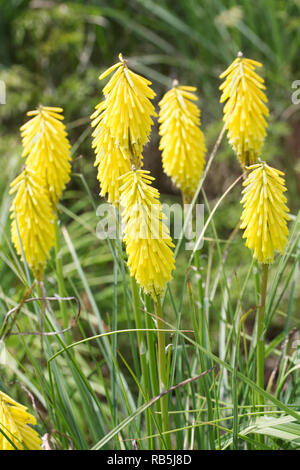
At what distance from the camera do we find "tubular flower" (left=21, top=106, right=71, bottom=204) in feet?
5.65

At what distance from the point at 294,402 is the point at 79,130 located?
3.12 meters

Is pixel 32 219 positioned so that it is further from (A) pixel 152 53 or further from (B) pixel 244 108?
(A) pixel 152 53

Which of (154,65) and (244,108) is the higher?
(154,65)

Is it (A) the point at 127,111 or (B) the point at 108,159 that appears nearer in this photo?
(A) the point at 127,111

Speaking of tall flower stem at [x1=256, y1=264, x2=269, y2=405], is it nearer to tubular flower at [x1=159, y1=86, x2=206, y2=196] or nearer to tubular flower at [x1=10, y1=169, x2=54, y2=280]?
tubular flower at [x1=159, y1=86, x2=206, y2=196]

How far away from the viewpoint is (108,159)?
58.8 inches

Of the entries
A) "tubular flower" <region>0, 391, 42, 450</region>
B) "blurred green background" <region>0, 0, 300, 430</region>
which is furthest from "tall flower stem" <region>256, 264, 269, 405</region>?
"blurred green background" <region>0, 0, 300, 430</region>

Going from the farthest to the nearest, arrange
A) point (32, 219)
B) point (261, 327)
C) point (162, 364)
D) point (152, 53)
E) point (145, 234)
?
1. point (152, 53)
2. point (32, 219)
3. point (261, 327)
4. point (162, 364)
5. point (145, 234)

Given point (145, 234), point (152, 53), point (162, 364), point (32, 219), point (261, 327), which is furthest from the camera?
point (152, 53)

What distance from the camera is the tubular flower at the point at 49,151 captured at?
1722 mm

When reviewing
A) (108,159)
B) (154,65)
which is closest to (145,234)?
(108,159)

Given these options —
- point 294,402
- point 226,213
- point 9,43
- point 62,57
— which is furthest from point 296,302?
point 9,43

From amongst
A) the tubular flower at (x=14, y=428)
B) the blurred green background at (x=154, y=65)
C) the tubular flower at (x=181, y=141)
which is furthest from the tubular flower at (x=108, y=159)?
the blurred green background at (x=154, y=65)

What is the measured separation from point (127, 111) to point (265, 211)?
1.42 feet
